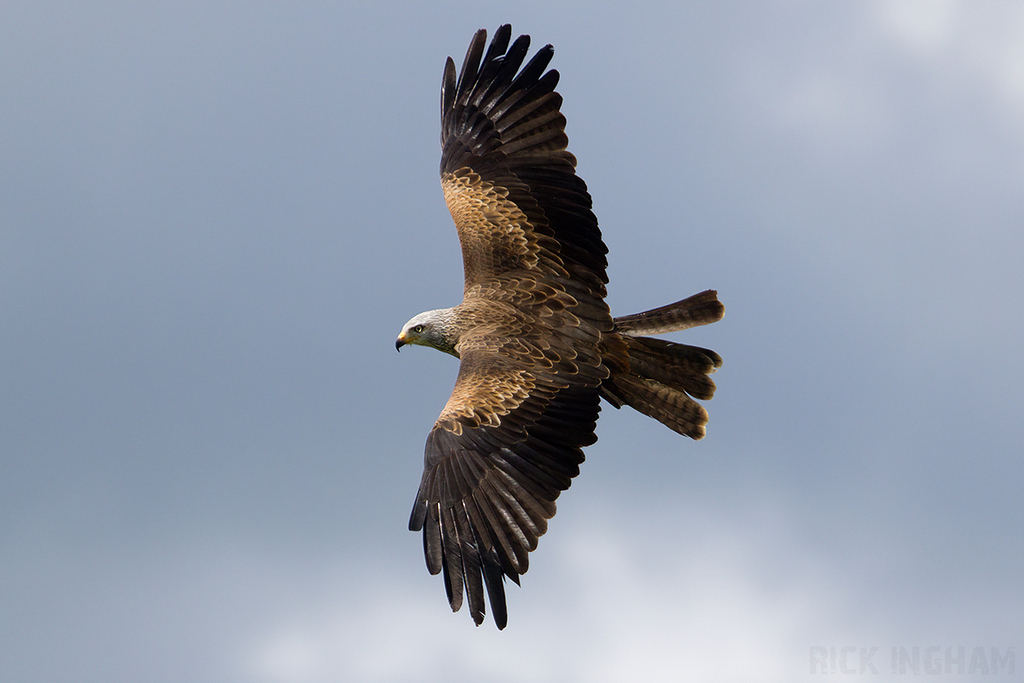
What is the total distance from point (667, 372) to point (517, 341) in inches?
64.1

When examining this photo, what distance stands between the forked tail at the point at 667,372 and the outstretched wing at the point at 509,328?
509 mm

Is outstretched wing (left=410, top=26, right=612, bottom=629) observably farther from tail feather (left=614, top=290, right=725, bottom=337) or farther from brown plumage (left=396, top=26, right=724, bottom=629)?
tail feather (left=614, top=290, right=725, bottom=337)

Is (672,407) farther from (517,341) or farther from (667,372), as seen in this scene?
(517,341)

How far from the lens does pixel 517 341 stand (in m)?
11.9

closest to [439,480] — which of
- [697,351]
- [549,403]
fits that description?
[549,403]

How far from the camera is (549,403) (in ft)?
37.5

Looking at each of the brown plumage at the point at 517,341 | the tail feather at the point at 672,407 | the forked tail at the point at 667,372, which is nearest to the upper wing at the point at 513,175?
the brown plumage at the point at 517,341

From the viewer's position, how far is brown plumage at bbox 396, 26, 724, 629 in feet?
35.7

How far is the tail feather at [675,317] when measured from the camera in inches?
486

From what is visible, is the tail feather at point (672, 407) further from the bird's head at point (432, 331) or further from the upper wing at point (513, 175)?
the bird's head at point (432, 331)

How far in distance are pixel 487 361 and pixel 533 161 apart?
93.9 inches

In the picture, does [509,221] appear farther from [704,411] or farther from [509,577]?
[509,577]

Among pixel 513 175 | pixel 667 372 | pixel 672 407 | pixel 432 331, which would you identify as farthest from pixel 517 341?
pixel 513 175

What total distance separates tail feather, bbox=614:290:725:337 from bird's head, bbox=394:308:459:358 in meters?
1.76
